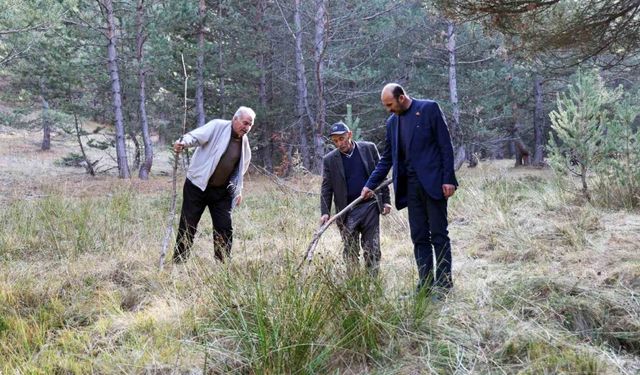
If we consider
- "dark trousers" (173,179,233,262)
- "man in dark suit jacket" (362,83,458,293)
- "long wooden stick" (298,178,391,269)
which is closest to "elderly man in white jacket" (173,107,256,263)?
"dark trousers" (173,179,233,262)

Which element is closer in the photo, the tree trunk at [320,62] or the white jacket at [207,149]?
the white jacket at [207,149]

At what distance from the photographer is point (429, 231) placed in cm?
374

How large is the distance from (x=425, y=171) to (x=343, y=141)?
884 millimetres

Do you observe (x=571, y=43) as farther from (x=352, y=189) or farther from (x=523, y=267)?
(x=352, y=189)

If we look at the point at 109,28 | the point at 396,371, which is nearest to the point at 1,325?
the point at 396,371

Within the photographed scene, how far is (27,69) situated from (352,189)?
17413 millimetres

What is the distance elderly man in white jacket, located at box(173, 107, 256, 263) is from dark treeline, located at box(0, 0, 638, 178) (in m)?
9.27

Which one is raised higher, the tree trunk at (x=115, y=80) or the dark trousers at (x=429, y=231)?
the tree trunk at (x=115, y=80)

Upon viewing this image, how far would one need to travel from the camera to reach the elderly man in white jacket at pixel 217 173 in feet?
14.8

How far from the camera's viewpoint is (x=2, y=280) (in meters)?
3.86

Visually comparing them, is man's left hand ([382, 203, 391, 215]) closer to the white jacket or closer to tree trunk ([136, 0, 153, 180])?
the white jacket

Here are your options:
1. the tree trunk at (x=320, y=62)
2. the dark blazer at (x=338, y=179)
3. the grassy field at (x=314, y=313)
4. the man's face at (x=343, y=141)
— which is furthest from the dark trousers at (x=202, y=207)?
the tree trunk at (x=320, y=62)

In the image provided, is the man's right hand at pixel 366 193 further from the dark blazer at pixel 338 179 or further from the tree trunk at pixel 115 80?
the tree trunk at pixel 115 80

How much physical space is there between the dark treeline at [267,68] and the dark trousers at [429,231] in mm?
10307
